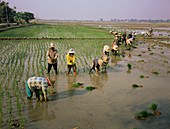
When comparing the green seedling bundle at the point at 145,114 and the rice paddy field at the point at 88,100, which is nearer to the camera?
the rice paddy field at the point at 88,100

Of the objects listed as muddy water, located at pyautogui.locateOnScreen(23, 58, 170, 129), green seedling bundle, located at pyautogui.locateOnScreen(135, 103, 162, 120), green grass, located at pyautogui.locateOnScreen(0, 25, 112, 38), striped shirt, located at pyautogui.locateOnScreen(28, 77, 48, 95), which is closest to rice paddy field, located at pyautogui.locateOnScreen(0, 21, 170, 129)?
muddy water, located at pyautogui.locateOnScreen(23, 58, 170, 129)

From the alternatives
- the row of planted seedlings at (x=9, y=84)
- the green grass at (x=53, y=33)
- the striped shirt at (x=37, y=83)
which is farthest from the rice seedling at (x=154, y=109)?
the green grass at (x=53, y=33)

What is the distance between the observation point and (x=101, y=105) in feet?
18.5

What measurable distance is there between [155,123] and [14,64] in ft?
29.0

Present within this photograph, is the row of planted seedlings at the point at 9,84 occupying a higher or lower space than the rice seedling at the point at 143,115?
higher

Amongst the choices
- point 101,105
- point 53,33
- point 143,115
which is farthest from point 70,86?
point 53,33

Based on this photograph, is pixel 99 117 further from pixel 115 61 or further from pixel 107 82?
pixel 115 61

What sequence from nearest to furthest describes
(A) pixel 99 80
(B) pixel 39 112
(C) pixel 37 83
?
1. (B) pixel 39 112
2. (C) pixel 37 83
3. (A) pixel 99 80

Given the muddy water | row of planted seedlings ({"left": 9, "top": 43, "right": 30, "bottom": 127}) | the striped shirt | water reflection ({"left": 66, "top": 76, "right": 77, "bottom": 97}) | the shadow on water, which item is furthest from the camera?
water reflection ({"left": 66, "top": 76, "right": 77, "bottom": 97})

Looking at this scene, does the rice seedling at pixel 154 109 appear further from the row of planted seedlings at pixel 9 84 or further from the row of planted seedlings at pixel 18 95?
the row of planted seedlings at pixel 9 84

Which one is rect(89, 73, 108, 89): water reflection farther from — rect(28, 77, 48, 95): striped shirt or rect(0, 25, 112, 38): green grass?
rect(0, 25, 112, 38): green grass

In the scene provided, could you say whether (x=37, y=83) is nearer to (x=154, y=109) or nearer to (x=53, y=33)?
(x=154, y=109)

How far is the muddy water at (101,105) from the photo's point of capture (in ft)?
15.2

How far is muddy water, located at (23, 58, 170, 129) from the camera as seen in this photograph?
4637 mm
